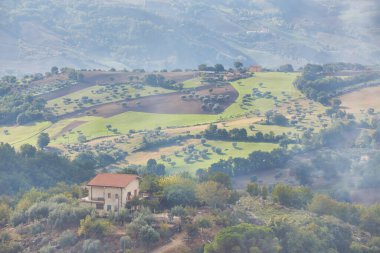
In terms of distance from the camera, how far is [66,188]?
254 feet

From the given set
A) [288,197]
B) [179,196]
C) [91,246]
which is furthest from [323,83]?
[91,246]

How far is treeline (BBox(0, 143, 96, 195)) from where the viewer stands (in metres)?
101

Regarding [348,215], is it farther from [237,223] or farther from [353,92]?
[353,92]

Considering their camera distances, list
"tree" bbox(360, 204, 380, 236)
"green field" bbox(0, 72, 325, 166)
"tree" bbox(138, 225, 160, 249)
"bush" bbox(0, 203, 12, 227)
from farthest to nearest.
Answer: "green field" bbox(0, 72, 325, 166)
"tree" bbox(360, 204, 380, 236)
"bush" bbox(0, 203, 12, 227)
"tree" bbox(138, 225, 160, 249)

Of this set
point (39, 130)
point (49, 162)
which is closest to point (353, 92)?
point (39, 130)

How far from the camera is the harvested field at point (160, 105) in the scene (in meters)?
144

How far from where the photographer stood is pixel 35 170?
10525 cm

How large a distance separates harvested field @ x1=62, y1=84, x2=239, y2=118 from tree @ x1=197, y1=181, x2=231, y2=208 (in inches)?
2934

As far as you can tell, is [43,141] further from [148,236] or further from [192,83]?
[148,236]

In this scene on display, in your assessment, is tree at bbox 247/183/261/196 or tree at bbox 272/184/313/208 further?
tree at bbox 247/183/261/196

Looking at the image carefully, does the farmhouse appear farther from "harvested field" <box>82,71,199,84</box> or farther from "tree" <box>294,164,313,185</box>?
"harvested field" <box>82,71,199,84</box>

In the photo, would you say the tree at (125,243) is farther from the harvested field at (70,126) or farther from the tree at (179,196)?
the harvested field at (70,126)

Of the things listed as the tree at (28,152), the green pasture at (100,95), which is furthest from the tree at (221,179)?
the green pasture at (100,95)

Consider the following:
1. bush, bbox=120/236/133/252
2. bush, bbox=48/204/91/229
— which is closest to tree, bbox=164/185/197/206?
bush, bbox=48/204/91/229
